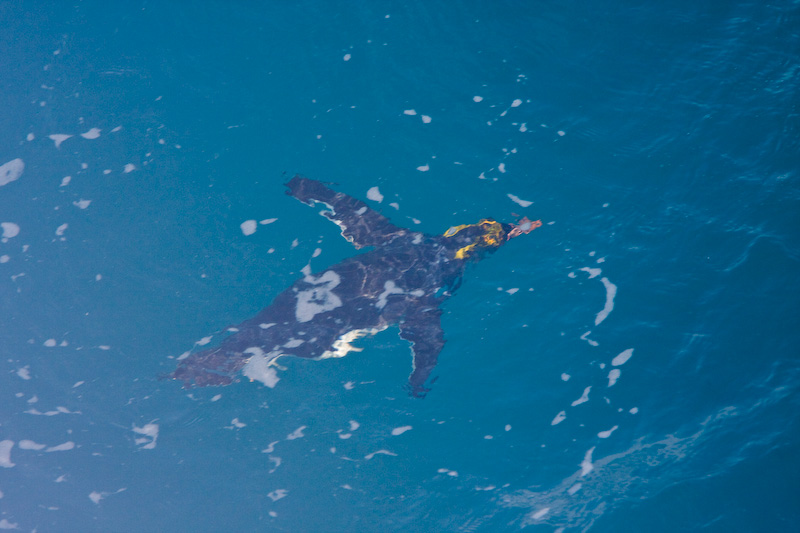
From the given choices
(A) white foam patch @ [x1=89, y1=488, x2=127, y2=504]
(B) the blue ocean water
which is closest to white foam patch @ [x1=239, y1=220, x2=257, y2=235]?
(B) the blue ocean water

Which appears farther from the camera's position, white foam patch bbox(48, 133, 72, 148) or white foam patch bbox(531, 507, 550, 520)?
white foam patch bbox(531, 507, 550, 520)

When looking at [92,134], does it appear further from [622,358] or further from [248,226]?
[622,358]

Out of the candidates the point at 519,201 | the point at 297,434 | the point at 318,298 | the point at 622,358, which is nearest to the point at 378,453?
the point at 297,434

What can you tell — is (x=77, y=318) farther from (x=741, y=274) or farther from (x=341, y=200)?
(x=741, y=274)

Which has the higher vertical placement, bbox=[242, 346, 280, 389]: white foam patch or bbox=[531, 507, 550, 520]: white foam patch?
bbox=[242, 346, 280, 389]: white foam patch

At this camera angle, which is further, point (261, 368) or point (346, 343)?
point (261, 368)

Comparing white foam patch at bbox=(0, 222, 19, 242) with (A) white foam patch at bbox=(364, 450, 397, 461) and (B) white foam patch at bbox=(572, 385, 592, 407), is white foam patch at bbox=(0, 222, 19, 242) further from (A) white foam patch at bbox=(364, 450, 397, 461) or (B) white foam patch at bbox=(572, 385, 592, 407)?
(B) white foam patch at bbox=(572, 385, 592, 407)
